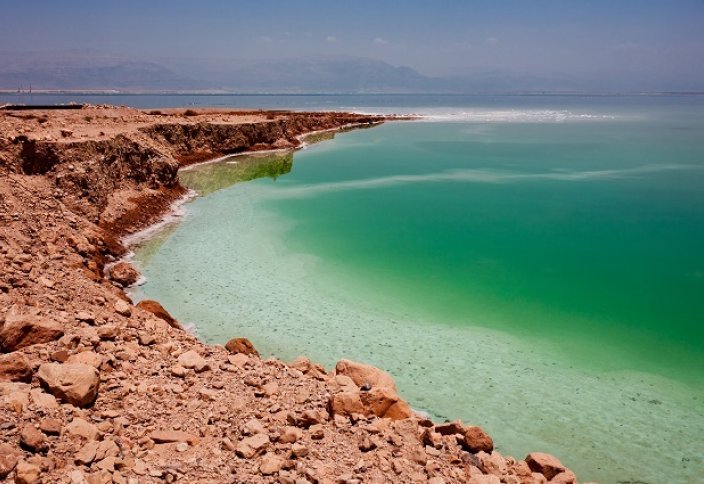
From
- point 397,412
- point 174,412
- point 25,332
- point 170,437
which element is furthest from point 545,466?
→ point 25,332

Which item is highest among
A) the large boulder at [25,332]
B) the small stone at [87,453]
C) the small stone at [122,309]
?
the large boulder at [25,332]

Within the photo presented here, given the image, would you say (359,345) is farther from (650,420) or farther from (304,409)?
(650,420)

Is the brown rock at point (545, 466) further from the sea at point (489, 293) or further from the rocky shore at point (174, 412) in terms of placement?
the sea at point (489, 293)

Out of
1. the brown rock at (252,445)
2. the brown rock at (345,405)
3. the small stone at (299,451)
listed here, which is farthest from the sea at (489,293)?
the brown rock at (252,445)

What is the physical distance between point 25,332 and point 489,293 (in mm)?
10598

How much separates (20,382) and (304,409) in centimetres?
335

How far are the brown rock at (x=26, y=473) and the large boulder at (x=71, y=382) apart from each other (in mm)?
1206

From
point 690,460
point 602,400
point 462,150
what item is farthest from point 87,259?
point 462,150

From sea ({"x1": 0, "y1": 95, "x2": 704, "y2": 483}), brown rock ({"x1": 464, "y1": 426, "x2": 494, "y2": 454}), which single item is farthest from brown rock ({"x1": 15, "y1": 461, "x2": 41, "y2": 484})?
sea ({"x1": 0, "y1": 95, "x2": 704, "y2": 483})

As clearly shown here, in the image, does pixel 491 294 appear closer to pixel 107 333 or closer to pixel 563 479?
pixel 563 479

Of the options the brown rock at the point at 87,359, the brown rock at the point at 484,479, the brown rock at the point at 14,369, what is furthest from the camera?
the brown rock at the point at 87,359

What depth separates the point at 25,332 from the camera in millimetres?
7035

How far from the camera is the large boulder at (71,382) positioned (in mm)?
6004

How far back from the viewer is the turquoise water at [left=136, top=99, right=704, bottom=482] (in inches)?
352
